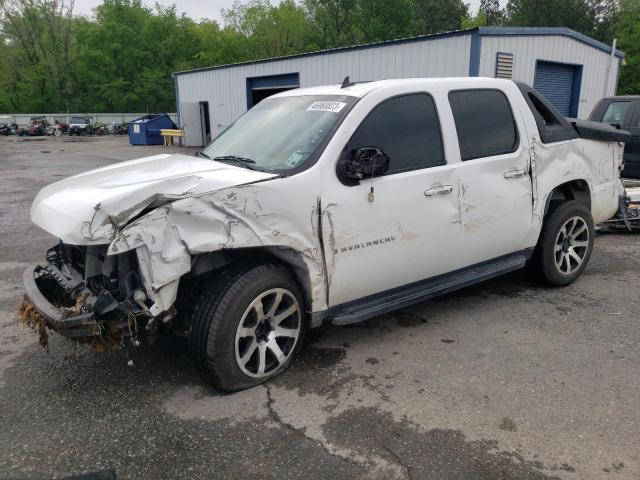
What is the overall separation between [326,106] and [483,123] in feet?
4.37

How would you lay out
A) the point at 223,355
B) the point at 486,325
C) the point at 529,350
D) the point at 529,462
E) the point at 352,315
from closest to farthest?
1. the point at 529,462
2. the point at 223,355
3. the point at 352,315
4. the point at 529,350
5. the point at 486,325

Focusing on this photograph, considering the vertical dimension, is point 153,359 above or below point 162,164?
below

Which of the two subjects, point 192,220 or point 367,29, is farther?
point 367,29

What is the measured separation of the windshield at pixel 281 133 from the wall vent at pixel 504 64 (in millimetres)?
10388

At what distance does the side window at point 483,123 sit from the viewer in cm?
408

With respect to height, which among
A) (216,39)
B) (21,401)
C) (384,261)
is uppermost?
(216,39)

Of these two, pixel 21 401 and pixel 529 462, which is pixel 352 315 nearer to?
pixel 529 462

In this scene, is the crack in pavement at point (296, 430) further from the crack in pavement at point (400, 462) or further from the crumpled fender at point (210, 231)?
the crumpled fender at point (210, 231)

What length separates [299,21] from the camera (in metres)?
60.6

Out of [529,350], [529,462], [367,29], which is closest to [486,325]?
[529,350]

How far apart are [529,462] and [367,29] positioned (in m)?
55.5

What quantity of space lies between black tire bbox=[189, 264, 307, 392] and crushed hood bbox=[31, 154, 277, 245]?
1.85 ft

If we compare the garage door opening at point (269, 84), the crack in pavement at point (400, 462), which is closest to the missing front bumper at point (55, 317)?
the crack in pavement at point (400, 462)

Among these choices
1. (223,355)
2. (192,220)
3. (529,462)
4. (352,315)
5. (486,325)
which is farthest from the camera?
(486,325)
